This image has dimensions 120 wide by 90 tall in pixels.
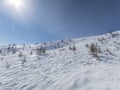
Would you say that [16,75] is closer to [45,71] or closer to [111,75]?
[45,71]

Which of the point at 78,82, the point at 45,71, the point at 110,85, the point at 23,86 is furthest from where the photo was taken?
the point at 45,71

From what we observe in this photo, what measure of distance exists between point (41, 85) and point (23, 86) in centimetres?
49

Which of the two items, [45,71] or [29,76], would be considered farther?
[45,71]

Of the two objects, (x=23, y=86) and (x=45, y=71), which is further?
(x=45, y=71)

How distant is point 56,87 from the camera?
140 inches

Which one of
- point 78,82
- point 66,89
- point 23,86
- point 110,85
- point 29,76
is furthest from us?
point 29,76

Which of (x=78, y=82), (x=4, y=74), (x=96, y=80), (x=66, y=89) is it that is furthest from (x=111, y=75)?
(x=4, y=74)

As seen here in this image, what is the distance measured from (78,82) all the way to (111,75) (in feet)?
2.84

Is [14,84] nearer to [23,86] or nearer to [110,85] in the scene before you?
[23,86]

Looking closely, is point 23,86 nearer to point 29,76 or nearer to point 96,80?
point 29,76

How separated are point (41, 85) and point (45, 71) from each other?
1153mm

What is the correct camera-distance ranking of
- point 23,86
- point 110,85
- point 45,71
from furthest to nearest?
1. point 45,71
2. point 23,86
3. point 110,85

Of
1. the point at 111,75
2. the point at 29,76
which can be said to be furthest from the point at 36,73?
the point at 111,75

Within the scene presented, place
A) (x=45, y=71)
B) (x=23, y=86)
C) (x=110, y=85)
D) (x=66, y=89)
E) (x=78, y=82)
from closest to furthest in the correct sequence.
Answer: (x=110, y=85) → (x=66, y=89) → (x=78, y=82) → (x=23, y=86) → (x=45, y=71)
